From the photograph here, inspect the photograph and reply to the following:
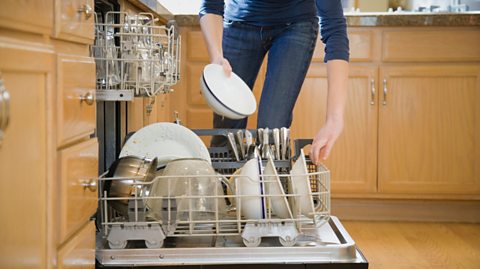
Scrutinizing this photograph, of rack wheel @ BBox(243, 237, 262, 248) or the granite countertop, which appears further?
the granite countertop

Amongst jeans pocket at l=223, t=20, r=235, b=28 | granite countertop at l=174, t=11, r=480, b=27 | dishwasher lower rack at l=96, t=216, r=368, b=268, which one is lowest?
dishwasher lower rack at l=96, t=216, r=368, b=268

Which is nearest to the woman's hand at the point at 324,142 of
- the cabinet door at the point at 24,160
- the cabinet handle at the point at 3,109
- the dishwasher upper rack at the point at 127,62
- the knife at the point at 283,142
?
the knife at the point at 283,142

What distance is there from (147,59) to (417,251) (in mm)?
1462

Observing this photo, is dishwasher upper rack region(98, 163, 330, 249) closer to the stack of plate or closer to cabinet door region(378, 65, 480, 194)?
the stack of plate

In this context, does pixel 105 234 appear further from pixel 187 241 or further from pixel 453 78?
pixel 453 78

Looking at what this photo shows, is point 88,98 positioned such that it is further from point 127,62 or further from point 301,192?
point 301,192

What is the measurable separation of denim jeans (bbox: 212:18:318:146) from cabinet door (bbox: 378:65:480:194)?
1068mm

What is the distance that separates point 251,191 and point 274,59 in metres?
0.85

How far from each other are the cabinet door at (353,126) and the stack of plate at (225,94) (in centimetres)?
129

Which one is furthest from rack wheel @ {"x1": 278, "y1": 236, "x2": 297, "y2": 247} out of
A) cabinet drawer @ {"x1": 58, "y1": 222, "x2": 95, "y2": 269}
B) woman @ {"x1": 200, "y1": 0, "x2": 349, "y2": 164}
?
woman @ {"x1": 200, "y1": 0, "x2": 349, "y2": 164}

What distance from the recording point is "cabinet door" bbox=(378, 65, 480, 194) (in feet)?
9.73

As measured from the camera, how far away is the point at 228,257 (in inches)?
42.5

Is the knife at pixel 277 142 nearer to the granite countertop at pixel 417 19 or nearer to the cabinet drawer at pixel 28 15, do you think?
the cabinet drawer at pixel 28 15

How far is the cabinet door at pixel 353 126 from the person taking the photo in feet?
9.86
